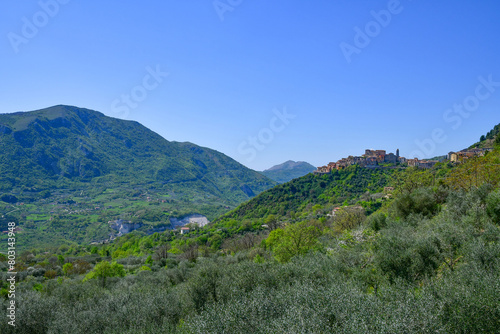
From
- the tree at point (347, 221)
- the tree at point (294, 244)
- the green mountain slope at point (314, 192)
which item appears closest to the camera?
the tree at point (294, 244)

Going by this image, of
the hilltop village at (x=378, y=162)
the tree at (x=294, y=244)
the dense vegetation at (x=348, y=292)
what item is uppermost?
the hilltop village at (x=378, y=162)

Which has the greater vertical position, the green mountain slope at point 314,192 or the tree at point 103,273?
the green mountain slope at point 314,192

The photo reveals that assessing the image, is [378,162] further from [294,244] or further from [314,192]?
[294,244]

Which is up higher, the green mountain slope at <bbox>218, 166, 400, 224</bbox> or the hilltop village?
the hilltop village

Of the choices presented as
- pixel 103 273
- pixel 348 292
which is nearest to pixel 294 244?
pixel 348 292

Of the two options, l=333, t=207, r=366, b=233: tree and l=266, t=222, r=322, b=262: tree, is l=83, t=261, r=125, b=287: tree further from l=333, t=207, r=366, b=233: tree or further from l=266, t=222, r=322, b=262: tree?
l=333, t=207, r=366, b=233: tree

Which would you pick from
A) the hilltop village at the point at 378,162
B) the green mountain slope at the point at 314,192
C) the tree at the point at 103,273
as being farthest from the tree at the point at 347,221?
the hilltop village at the point at 378,162

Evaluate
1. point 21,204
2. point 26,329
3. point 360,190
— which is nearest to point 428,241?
point 26,329

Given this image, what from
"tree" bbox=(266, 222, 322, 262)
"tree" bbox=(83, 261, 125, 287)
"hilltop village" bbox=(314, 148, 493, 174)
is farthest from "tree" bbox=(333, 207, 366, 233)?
"hilltop village" bbox=(314, 148, 493, 174)

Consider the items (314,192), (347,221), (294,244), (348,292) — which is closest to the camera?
(348,292)

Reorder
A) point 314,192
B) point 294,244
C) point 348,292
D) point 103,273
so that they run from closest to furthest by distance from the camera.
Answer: point 348,292 < point 294,244 < point 103,273 < point 314,192

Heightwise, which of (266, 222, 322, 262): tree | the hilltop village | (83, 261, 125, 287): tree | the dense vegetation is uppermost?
the hilltop village

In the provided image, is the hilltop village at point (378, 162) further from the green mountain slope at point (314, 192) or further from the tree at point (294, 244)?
the tree at point (294, 244)

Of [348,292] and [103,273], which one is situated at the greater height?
[348,292]
